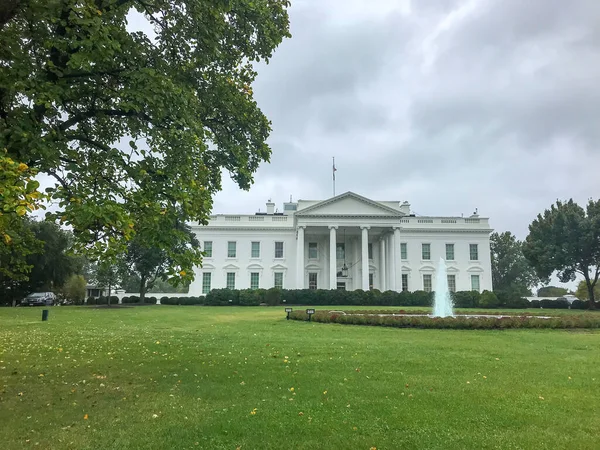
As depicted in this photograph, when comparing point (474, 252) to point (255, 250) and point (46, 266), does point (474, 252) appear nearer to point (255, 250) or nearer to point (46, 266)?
point (255, 250)

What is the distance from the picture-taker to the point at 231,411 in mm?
5859

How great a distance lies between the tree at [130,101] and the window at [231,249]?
39834 mm

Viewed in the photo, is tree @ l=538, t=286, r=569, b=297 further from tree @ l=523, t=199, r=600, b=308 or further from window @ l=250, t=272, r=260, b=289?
window @ l=250, t=272, r=260, b=289

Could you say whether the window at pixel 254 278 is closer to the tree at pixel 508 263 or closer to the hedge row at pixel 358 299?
the hedge row at pixel 358 299

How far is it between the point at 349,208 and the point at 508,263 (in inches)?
1572

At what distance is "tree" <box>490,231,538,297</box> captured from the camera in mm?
71812

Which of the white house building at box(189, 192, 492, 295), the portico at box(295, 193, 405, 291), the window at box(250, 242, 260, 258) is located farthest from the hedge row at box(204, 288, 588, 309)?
the window at box(250, 242, 260, 258)

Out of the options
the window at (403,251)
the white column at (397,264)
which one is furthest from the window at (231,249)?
the window at (403,251)

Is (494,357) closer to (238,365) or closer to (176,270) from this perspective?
(238,365)

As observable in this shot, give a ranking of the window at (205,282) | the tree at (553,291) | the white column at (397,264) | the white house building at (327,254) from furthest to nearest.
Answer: the tree at (553,291) → the white house building at (327,254) → the window at (205,282) → the white column at (397,264)

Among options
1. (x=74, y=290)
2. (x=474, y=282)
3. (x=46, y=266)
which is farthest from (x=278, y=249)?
(x=46, y=266)

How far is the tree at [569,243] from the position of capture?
3809 cm

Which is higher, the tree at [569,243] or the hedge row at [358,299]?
the tree at [569,243]

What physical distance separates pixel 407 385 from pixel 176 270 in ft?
13.6
